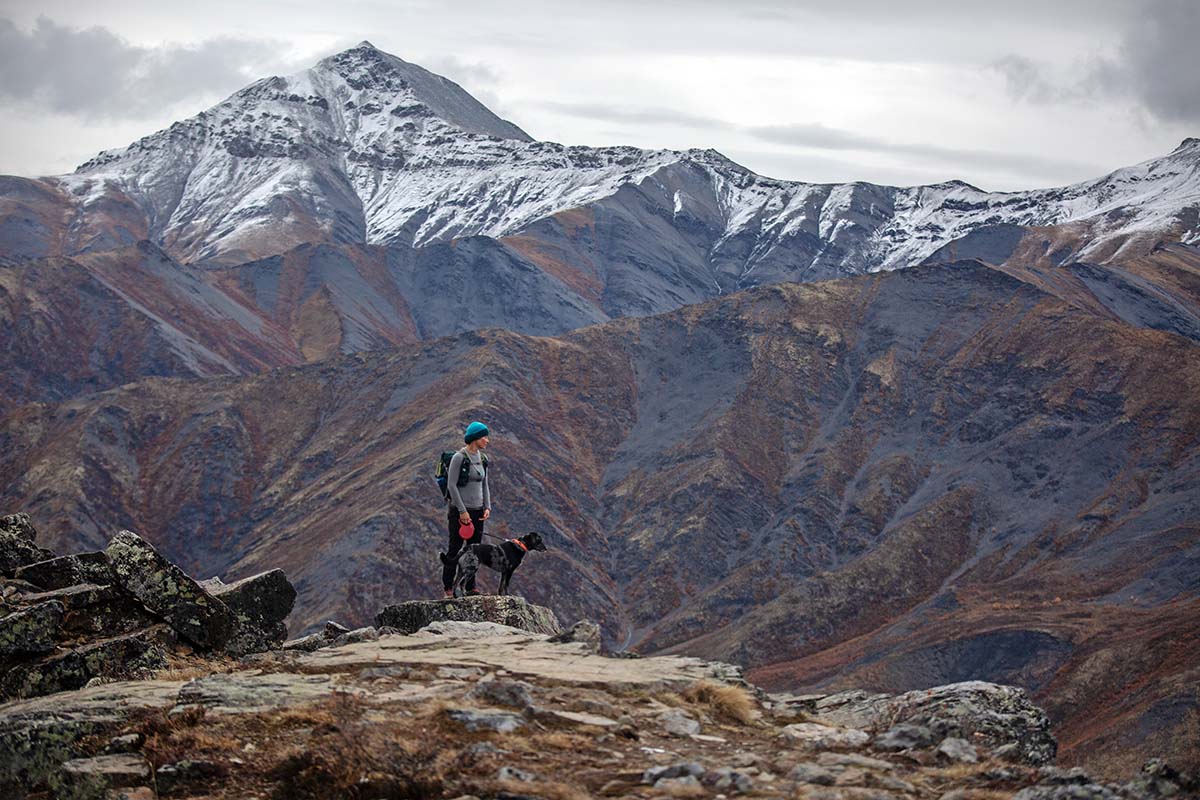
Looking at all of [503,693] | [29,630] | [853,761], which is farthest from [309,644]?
[853,761]

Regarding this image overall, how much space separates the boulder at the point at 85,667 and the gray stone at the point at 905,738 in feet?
23.5

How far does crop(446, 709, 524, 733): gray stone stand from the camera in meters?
10.1

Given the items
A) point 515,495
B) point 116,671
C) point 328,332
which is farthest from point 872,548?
point 328,332

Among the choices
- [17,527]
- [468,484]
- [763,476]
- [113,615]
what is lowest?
[763,476]

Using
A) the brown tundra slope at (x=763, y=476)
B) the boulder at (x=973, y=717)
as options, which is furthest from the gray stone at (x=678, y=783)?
the brown tundra slope at (x=763, y=476)

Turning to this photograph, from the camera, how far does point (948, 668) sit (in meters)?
73.8

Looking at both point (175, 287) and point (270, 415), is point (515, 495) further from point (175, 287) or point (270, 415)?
point (175, 287)

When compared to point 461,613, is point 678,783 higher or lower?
higher

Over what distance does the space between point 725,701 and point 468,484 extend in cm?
733

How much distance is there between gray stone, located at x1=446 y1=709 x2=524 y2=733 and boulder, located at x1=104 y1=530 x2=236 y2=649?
4827mm

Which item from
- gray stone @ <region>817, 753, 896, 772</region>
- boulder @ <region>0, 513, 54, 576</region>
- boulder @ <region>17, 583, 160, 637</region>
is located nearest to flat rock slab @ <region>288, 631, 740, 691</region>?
boulder @ <region>17, 583, 160, 637</region>

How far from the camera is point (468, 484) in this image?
59.0 feet

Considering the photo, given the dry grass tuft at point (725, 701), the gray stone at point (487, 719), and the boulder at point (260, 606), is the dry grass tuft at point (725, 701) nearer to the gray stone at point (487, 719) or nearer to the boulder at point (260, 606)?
the gray stone at point (487, 719)

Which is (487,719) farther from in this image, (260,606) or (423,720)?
(260,606)
